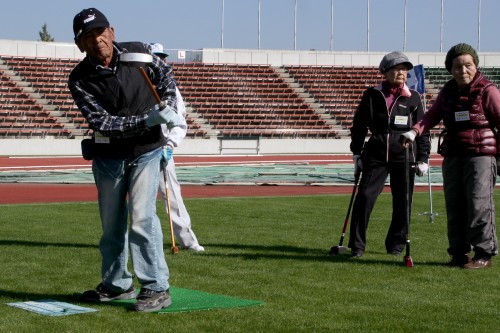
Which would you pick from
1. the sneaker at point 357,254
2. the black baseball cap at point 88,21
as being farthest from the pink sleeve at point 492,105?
the black baseball cap at point 88,21

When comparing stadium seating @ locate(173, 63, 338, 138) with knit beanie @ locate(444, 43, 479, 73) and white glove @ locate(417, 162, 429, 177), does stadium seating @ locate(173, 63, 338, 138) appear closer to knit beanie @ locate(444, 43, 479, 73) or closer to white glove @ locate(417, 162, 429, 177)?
white glove @ locate(417, 162, 429, 177)

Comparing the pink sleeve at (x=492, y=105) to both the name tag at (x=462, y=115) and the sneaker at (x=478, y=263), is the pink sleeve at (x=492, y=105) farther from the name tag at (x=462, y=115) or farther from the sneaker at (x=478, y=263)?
the sneaker at (x=478, y=263)

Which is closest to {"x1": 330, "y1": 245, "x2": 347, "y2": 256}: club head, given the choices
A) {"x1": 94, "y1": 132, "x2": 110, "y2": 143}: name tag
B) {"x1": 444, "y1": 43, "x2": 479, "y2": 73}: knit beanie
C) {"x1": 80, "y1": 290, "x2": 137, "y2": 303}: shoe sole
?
{"x1": 444, "y1": 43, "x2": 479, "y2": 73}: knit beanie

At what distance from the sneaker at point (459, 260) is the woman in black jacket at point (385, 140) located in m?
0.99

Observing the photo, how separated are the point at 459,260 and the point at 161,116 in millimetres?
4300

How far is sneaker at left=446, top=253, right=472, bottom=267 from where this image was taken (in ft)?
32.7

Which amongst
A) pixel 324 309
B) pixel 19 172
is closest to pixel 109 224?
pixel 324 309

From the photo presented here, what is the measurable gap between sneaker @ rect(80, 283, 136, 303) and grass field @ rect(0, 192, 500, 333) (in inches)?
12.5

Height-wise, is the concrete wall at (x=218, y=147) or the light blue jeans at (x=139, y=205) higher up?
the light blue jeans at (x=139, y=205)

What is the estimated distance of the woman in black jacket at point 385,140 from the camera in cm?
1095

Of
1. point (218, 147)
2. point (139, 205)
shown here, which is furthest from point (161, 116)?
point (218, 147)

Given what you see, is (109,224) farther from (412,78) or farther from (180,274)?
(412,78)

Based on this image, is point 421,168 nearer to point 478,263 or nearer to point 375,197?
point 375,197

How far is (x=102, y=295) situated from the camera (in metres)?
7.87
